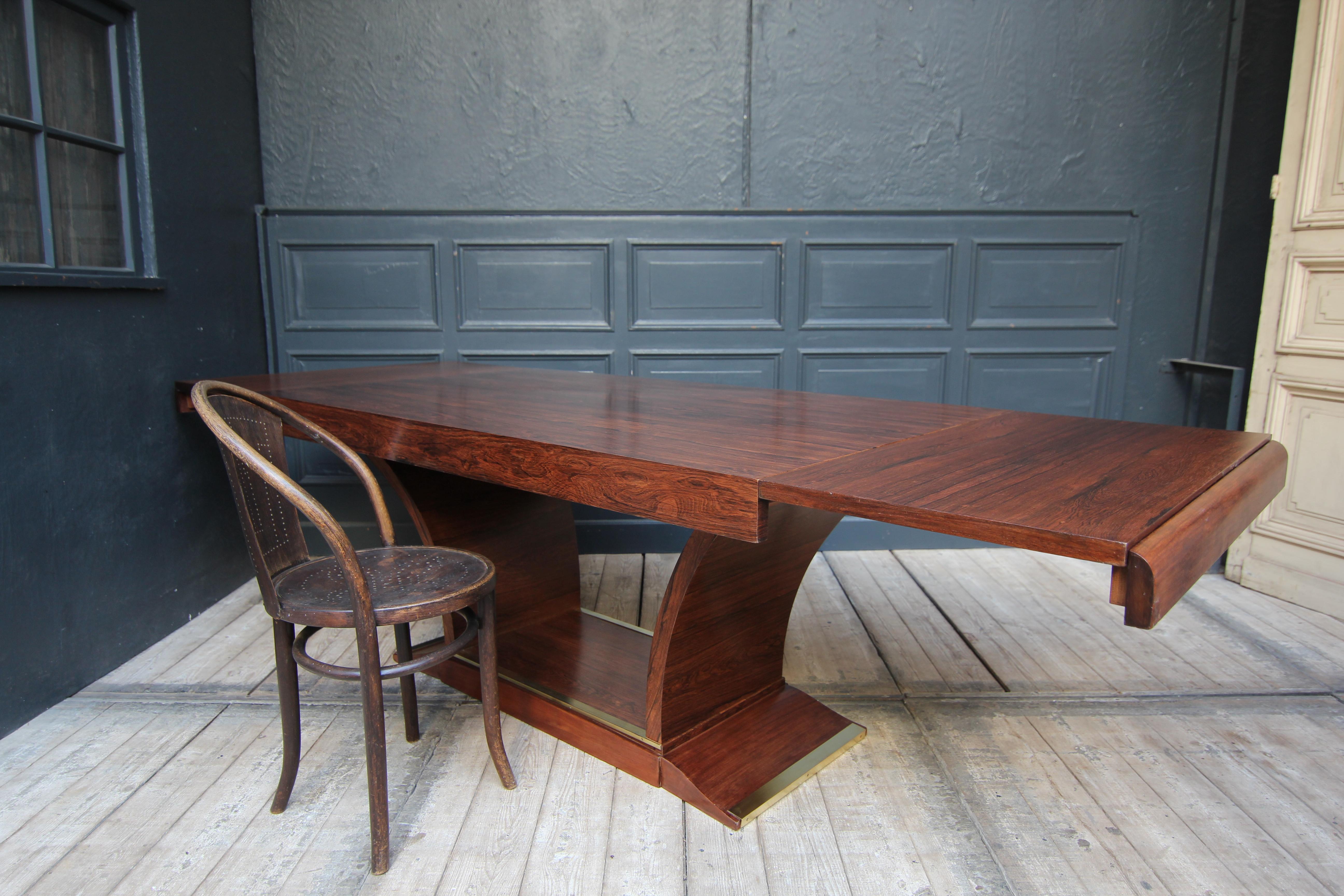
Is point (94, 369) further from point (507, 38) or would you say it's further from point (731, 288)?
point (731, 288)

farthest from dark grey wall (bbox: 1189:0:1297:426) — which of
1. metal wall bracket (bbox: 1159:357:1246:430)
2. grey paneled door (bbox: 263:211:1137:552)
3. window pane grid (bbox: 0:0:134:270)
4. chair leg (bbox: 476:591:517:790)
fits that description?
window pane grid (bbox: 0:0:134:270)

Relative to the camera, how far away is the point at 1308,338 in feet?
10.3

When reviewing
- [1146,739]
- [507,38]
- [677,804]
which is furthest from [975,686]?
[507,38]

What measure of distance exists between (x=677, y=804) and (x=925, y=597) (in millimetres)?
1635

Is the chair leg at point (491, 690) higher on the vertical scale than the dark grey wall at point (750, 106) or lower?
lower

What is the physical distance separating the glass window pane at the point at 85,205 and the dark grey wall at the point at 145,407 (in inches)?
4.8

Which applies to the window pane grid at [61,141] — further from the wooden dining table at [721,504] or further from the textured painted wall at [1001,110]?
the textured painted wall at [1001,110]

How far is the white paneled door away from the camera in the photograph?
9.88 feet

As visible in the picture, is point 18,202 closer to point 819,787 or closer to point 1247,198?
point 819,787

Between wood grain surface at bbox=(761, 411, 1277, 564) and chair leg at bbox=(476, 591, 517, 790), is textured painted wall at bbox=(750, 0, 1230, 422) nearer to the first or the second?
wood grain surface at bbox=(761, 411, 1277, 564)

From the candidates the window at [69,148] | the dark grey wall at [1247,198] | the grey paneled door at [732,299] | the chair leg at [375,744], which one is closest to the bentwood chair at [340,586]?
the chair leg at [375,744]

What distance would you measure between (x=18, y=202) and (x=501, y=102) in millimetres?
1744

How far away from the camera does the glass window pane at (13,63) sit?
7.32ft

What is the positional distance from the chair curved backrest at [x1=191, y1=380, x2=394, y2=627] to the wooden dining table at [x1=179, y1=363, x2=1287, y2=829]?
13 cm
